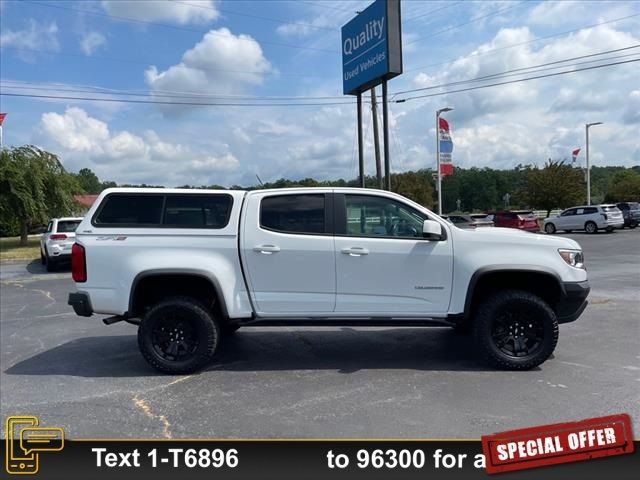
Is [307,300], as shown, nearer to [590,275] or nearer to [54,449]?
[54,449]

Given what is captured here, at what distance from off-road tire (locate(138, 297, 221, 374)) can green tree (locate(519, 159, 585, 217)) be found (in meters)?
45.9

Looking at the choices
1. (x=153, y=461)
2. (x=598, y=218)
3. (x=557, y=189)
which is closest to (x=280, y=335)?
(x=153, y=461)

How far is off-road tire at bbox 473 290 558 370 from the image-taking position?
532cm

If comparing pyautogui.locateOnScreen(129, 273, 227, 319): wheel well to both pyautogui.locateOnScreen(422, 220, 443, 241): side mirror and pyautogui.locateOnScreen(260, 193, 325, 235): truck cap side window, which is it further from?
pyautogui.locateOnScreen(422, 220, 443, 241): side mirror

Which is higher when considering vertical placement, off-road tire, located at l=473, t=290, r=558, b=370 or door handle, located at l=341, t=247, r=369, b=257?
door handle, located at l=341, t=247, r=369, b=257

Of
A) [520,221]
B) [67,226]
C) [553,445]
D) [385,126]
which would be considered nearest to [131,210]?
[553,445]

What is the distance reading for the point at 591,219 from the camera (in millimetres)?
30156

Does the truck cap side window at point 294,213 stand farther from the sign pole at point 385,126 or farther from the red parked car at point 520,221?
the red parked car at point 520,221

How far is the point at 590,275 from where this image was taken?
12867mm

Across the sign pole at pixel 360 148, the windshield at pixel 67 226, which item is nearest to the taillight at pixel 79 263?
the windshield at pixel 67 226

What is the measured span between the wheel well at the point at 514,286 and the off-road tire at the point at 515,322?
16 centimetres

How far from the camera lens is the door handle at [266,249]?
5.46 metres

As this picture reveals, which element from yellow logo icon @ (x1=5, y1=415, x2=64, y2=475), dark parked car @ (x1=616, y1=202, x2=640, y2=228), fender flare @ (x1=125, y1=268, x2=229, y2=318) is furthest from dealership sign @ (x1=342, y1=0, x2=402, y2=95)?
dark parked car @ (x1=616, y1=202, x2=640, y2=228)

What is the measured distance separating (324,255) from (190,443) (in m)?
2.26
